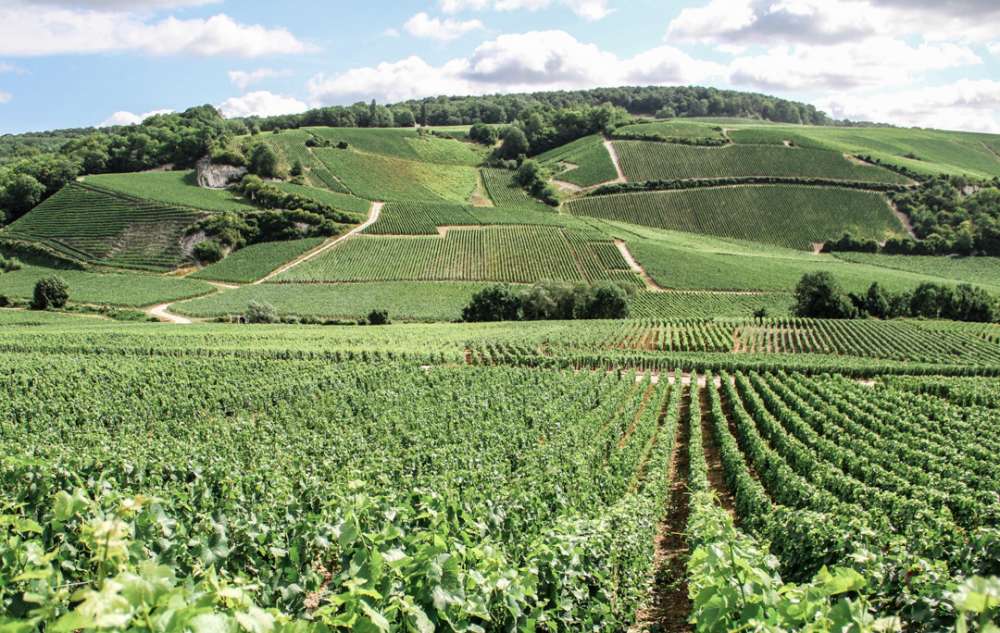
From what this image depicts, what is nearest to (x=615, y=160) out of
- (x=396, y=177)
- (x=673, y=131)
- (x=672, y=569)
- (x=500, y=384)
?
(x=673, y=131)

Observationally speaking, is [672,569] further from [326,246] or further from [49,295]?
[326,246]

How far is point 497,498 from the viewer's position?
39.0 ft

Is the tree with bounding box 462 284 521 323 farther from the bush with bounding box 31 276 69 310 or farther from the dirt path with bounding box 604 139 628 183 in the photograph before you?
the dirt path with bounding box 604 139 628 183

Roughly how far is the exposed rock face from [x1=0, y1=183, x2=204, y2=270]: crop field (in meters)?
14.8

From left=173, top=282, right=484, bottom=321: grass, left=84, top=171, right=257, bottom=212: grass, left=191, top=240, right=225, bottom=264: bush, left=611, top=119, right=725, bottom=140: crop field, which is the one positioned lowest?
left=173, top=282, right=484, bottom=321: grass

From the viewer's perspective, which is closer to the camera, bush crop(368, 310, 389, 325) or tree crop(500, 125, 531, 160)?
bush crop(368, 310, 389, 325)

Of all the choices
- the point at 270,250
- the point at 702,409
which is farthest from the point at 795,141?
the point at 702,409

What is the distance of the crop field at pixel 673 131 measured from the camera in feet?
502

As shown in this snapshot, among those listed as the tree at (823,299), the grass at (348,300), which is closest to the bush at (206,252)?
the grass at (348,300)

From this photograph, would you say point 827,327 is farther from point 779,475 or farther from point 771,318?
point 779,475

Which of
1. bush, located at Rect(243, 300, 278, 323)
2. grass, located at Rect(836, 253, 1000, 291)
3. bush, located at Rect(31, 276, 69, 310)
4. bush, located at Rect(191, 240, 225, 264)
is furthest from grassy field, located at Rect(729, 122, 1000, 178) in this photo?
bush, located at Rect(31, 276, 69, 310)

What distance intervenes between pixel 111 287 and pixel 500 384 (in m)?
70.7

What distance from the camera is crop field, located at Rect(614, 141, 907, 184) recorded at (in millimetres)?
131250

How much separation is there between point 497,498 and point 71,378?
104 ft
